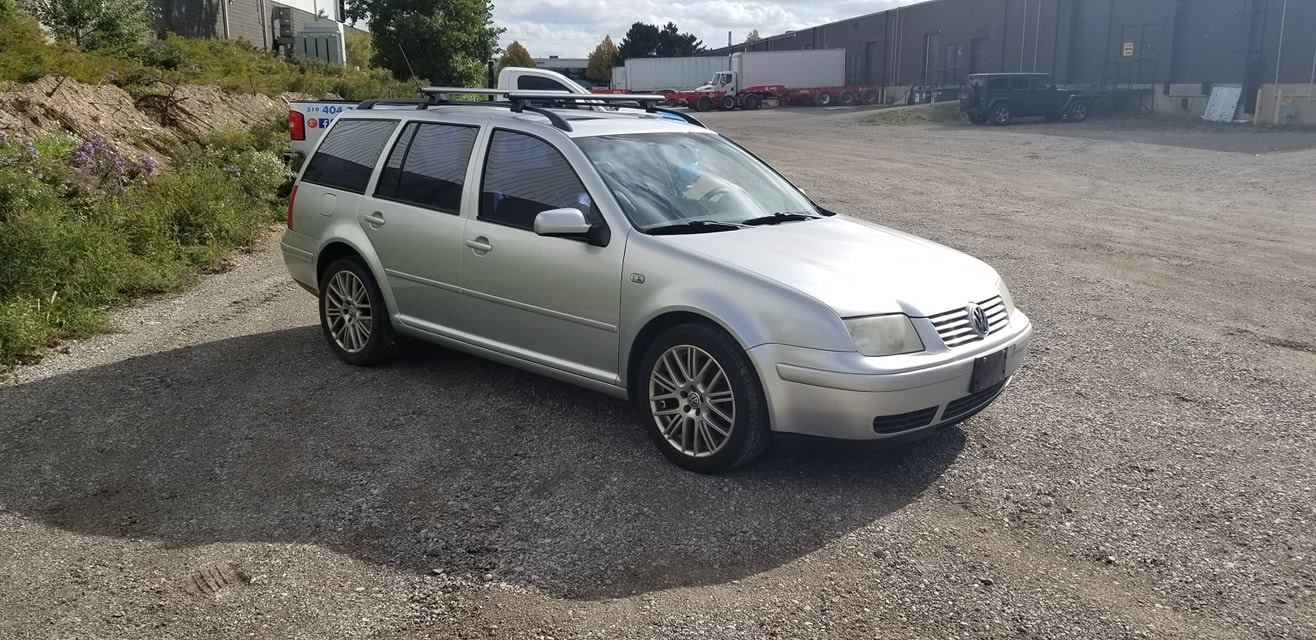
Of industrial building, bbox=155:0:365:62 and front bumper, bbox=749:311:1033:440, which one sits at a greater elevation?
industrial building, bbox=155:0:365:62

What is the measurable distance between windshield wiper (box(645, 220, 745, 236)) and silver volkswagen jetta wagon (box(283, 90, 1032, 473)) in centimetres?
1

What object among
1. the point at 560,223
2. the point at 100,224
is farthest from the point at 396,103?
the point at 100,224

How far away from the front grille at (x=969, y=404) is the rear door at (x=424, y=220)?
2.73m

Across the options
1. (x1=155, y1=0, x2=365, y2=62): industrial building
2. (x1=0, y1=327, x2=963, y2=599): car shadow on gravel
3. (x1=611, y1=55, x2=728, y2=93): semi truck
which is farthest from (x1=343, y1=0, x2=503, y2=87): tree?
(x1=0, y1=327, x2=963, y2=599): car shadow on gravel

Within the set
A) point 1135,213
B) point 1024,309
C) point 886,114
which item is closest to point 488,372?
point 1024,309

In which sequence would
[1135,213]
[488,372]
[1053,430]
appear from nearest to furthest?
[1053,430] < [488,372] < [1135,213]

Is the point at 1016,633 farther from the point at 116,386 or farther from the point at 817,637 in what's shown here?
the point at 116,386

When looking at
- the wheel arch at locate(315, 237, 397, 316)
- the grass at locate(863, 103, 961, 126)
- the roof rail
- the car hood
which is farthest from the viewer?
the grass at locate(863, 103, 961, 126)

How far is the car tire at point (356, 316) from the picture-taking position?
21.7ft

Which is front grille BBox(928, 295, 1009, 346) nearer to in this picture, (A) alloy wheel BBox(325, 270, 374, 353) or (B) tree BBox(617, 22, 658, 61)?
(A) alloy wheel BBox(325, 270, 374, 353)

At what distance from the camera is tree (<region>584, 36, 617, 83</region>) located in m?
107

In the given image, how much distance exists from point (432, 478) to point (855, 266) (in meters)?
2.22

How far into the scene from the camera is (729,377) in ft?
15.6

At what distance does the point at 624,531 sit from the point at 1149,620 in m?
1.98
